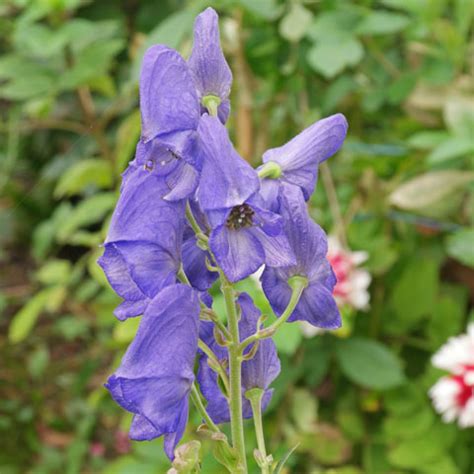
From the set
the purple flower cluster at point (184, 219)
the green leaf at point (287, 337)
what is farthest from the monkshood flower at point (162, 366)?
the green leaf at point (287, 337)

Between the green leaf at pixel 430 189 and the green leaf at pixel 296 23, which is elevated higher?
the green leaf at pixel 296 23

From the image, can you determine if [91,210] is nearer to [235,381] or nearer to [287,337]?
[287,337]

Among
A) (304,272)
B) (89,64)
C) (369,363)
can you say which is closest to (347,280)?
(369,363)

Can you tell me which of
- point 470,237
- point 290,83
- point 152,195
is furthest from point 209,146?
point 290,83

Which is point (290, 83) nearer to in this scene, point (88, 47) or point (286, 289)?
point (88, 47)

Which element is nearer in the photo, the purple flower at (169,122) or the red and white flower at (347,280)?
the purple flower at (169,122)

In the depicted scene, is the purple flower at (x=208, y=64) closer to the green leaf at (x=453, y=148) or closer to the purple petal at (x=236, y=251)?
the purple petal at (x=236, y=251)

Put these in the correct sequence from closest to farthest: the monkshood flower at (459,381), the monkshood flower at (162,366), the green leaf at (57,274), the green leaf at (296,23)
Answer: the monkshood flower at (162,366), the monkshood flower at (459,381), the green leaf at (296,23), the green leaf at (57,274)
